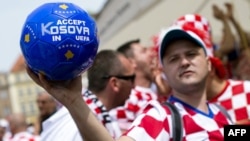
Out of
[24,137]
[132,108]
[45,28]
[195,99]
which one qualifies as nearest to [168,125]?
[195,99]

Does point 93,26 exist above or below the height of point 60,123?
above

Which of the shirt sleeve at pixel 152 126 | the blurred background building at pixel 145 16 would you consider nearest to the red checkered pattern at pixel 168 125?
the shirt sleeve at pixel 152 126

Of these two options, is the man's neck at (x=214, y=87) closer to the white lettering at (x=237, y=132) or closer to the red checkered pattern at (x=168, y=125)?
the red checkered pattern at (x=168, y=125)

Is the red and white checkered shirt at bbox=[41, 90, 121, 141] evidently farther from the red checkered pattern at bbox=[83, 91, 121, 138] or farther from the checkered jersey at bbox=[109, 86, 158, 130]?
the checkered jersey at bbox=[109, 86, 158, 130]

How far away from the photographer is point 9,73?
94500 millimetres

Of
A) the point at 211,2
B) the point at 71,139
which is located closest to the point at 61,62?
the point at 71,139

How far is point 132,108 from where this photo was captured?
4574mm

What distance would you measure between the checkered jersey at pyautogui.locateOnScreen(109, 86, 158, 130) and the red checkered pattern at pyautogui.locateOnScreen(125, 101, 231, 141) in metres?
1.02

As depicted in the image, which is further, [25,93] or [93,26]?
[25,93]

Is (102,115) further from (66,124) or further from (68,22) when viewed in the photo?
(68,22)

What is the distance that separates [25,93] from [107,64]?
9387 cm

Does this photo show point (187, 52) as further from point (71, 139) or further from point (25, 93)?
point (25, 93)

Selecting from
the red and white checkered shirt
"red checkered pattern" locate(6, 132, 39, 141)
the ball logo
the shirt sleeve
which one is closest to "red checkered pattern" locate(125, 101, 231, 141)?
the shirt sleeve

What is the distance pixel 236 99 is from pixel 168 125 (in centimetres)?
131
